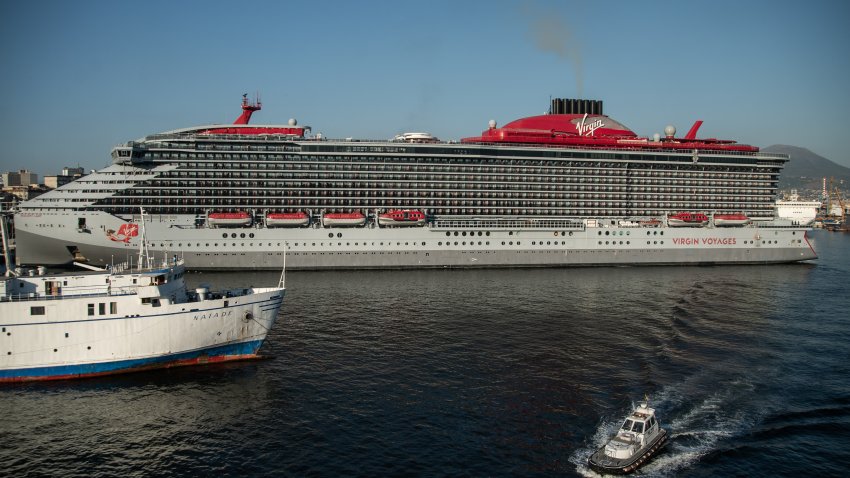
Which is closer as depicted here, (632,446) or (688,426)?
(632,446)

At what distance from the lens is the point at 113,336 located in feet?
94.6

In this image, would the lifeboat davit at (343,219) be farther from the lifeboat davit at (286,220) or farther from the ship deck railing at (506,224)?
the ship deck railing at (506,224)

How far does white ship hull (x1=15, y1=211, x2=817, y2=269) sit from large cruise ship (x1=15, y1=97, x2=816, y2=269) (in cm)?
13

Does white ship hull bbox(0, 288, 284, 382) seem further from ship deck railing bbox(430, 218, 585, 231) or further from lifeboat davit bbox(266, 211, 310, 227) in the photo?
ship deck railing bbox(430, 218, 585, 231)

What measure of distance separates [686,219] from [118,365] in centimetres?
6244

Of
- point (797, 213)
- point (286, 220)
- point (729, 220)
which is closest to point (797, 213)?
point (797, 213)

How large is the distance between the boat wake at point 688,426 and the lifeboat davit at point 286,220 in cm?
4269

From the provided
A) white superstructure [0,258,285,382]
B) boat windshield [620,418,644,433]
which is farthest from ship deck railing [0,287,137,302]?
boat windshield [620,418,644,433]

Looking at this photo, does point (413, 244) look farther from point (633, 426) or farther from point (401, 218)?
point (633, 426)

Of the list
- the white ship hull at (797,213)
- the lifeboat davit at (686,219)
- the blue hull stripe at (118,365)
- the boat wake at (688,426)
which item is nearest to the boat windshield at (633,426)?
the boat wake at (688,426)

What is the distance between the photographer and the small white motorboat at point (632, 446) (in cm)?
2016

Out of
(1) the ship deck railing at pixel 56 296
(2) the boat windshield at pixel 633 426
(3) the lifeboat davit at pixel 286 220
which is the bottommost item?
(2) the boat windshield at pixel 633 426

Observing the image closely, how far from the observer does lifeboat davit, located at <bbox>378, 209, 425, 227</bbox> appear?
207ft

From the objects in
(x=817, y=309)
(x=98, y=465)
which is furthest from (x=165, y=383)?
(x=817, y=309)
